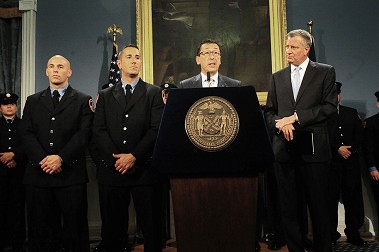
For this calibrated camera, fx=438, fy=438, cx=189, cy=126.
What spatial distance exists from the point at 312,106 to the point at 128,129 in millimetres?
1231

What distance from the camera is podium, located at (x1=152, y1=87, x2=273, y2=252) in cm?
222

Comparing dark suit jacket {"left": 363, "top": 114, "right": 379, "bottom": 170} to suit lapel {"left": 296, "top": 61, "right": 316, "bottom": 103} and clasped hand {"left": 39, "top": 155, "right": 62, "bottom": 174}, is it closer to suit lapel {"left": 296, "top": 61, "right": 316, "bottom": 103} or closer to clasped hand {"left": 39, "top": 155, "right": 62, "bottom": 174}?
suit lapel {"left": 296, "top": 61, "right": 316, "bottom": 103}

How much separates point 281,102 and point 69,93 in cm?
160

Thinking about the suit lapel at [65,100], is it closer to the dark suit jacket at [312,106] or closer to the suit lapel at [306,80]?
the dark suit jacket at [312,106]

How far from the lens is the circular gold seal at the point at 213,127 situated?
2.24m

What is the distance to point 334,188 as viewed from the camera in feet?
14.9

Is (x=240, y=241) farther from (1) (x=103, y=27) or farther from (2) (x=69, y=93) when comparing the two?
(1) (x=103, y=27)

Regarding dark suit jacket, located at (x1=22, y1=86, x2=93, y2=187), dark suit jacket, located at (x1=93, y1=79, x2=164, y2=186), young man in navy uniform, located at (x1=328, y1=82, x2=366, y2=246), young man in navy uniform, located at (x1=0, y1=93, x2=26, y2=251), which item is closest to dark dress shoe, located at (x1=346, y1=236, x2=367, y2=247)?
young man in navy uniform, located at (x1=328, y1=82, x2=366, y2=246)

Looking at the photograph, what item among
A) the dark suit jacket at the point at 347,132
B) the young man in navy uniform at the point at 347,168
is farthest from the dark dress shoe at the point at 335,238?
the dark suit jacket at the point at 347,132

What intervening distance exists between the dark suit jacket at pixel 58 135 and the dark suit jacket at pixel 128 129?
0.25 m

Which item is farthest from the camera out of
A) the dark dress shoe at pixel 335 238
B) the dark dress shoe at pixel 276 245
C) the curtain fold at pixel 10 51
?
the curtain fold at pixel 10 51

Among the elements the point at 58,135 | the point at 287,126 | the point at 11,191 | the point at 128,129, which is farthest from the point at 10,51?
the point at 287,126

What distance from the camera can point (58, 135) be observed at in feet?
10.5

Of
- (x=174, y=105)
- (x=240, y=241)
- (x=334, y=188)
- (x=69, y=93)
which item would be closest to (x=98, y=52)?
(x=69, y=93)
